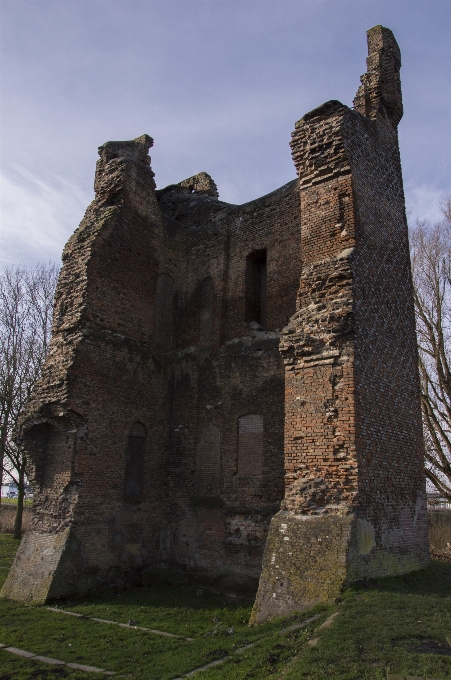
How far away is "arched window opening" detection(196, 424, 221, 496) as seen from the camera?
11038 millimetres

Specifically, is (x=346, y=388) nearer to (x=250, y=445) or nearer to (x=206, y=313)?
(x=250, y=445)

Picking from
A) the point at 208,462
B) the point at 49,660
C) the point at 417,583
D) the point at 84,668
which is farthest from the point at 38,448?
the point at 417,583

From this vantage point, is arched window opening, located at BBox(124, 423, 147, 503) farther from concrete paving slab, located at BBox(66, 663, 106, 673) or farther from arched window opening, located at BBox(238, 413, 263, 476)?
concrete paving slab, located at BBox(66, 663, 106, 673)

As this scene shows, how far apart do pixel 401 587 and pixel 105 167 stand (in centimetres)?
1093

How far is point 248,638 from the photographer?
20.0 feet

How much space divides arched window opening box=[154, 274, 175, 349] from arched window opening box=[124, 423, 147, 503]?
2286mm

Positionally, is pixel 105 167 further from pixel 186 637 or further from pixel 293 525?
pixel 186 637

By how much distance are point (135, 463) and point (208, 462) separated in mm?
1592

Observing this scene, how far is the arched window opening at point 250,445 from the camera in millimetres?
10383

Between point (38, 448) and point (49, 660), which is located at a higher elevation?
point (38, 448)

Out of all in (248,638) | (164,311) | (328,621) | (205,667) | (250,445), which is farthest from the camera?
(164,311)

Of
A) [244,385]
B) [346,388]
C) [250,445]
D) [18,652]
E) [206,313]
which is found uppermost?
[206,313]

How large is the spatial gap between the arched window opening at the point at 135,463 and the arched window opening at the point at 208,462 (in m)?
1.25

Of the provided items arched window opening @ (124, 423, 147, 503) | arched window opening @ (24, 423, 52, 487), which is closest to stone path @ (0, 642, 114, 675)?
arched window opening @ (24, 423, 52, 487)
